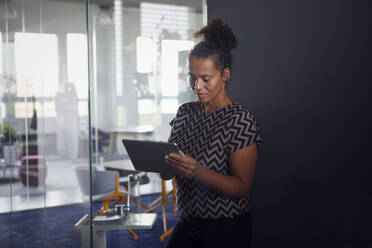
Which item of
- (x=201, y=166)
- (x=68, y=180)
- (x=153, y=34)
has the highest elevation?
(x=153, y=34)

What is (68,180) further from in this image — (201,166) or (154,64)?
(154,64)

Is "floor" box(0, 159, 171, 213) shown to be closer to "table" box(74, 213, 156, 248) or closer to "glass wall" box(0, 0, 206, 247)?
"glass wall" box(0, 0, 206, 247)

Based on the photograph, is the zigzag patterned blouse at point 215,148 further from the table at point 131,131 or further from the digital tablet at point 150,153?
the table at point 131,131

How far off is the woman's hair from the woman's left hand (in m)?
0.37

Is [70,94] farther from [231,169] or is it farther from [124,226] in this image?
[231,169]

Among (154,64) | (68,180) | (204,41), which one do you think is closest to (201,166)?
(204,41)

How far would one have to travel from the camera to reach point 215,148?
4.18ft

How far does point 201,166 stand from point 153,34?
181 inches

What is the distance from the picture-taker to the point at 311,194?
1.69 meters

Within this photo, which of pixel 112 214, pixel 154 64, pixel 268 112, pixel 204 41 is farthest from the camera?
pixel 154 64

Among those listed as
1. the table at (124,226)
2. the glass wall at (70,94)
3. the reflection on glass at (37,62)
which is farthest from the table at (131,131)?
the table at (124,226)

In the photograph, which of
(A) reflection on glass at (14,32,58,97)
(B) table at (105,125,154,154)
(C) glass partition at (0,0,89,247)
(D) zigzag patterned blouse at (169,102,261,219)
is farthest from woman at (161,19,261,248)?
(B) table at (105,125,154,154)

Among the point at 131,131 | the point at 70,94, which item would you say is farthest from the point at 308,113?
the point at 131,131

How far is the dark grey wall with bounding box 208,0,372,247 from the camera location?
1.48m
